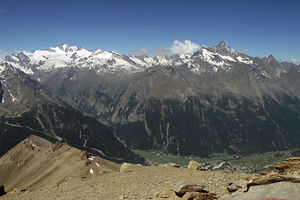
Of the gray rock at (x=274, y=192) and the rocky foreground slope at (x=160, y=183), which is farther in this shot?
the rocky foreground slope at (x=160, y=183)

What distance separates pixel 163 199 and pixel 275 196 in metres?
13.1

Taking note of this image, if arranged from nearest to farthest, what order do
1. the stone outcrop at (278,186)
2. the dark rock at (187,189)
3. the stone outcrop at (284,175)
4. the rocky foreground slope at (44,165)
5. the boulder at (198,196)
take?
the stone outcrop at (278,186) < the stone outcrop at (284,175) < the boulder at (198,196) < the dark rock at (187,189) < the rocky foreground slope at (44,165)

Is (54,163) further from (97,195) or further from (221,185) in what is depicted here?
(221,185)

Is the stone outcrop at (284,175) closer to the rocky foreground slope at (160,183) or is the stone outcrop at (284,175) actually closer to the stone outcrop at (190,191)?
the rocky foreground slope at (160,183)

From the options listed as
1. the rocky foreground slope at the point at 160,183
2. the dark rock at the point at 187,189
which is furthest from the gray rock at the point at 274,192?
the dark rock at the point at 187,189

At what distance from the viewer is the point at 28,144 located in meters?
187

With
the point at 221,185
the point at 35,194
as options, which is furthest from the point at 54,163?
the point at 221,185

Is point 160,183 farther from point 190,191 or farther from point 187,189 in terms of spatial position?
point 190,191

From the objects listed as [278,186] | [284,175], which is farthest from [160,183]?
[278,186]

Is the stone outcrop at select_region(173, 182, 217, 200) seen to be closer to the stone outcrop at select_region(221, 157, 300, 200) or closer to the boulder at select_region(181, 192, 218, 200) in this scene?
the boulder at select_region(181, 192, 218, 200)

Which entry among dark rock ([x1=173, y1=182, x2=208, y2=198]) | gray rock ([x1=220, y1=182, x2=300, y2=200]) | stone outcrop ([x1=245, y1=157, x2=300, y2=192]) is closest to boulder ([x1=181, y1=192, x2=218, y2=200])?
dark rock ([x1=173, y1=182, x2=208, y2=198])

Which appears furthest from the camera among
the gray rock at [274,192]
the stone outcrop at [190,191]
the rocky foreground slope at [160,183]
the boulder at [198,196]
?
the stone outcrop at [190,191]

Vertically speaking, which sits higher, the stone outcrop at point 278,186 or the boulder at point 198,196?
the stone outcrop at point 278,186

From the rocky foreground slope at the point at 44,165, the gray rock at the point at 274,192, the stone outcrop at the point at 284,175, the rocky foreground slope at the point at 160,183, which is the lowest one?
the rocky foreground slope at the point at 44,165
